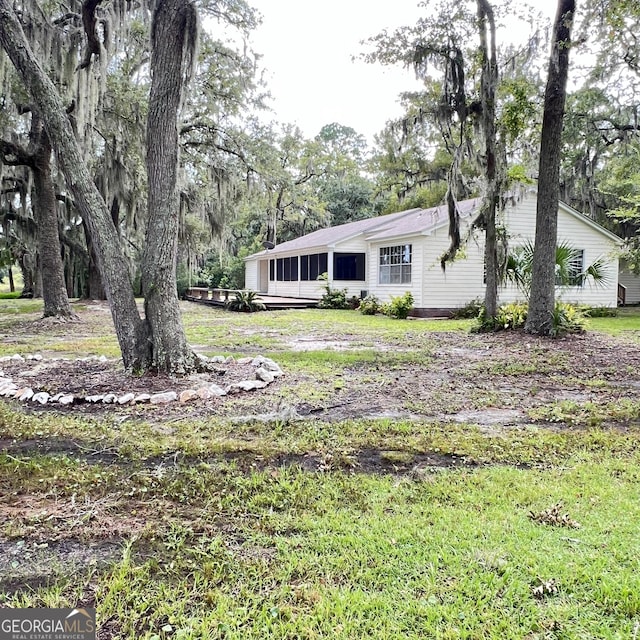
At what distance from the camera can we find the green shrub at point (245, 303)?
53.3ft

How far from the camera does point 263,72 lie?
12648 mm

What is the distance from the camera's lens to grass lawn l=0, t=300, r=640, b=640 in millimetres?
1728

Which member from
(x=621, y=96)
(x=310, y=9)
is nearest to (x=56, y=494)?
(x=310, y=9)

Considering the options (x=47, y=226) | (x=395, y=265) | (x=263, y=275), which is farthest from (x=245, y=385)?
(x=263, y=275)

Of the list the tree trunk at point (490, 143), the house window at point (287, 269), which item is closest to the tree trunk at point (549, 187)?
the tree trunk at point (490, 143)

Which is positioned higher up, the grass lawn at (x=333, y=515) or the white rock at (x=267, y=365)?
the white rock at (x=267, y=365)

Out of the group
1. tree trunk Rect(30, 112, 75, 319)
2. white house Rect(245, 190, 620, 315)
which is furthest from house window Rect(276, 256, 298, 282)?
tree trunk Rect(30, 112, 75, 319)

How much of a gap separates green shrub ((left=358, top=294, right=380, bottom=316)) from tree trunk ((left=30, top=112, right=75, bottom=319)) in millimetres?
8049

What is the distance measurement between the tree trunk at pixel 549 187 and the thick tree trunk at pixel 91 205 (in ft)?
22.2

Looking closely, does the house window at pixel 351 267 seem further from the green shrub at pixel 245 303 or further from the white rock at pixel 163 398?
the white rock at pixel 163 398

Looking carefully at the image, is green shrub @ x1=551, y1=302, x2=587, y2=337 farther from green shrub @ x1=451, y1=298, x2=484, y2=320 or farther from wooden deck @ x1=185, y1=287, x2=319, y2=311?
wooden deck @ x1=185, y1=287, x2=319, y2=311

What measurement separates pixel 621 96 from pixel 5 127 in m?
17.1

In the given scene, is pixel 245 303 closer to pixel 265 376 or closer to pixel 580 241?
pixel 580 241

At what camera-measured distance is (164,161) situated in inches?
206
